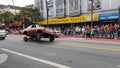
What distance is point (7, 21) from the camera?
67.4 m

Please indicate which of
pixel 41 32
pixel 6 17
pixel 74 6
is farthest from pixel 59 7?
pixel 6 17

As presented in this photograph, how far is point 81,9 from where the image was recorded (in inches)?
1586

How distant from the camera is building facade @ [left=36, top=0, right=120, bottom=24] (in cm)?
3331

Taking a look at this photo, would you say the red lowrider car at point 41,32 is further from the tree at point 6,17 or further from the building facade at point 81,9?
the tree at point 6,17

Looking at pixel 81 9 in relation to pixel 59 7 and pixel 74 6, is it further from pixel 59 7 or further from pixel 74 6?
pixel 59 7

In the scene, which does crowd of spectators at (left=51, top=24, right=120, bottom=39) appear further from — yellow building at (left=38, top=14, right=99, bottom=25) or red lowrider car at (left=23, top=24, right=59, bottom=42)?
red lowrider car at (left=23, top=24, right=59, bottom=42)

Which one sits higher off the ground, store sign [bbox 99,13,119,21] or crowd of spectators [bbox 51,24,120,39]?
store sign [bbox 99,13,119,21]

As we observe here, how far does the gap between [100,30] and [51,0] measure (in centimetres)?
2416

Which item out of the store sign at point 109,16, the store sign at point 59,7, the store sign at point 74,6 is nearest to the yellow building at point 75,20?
the store sign at point 109,16

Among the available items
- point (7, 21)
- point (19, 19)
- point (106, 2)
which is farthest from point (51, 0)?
point (7, 21)

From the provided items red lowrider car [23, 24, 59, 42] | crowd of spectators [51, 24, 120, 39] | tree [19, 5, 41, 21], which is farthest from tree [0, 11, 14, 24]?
red lowrider car [23, 24, 59, 42]

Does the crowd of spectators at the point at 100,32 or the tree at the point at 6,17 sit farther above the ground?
the tree at the point at 6,17

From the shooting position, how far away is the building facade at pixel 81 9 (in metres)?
33.3

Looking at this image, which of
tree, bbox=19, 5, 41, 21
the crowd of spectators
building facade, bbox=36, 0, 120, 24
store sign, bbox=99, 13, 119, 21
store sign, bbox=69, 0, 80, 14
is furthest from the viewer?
tree, bbox=19, 5, 41, 21
